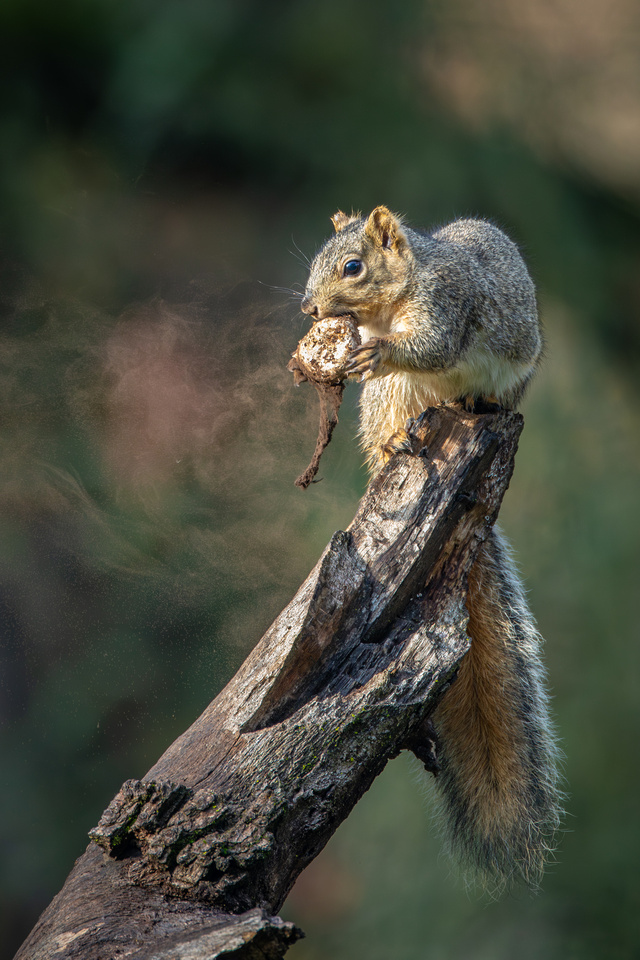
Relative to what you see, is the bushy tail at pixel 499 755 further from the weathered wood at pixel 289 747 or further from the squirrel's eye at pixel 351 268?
the squirrel's eye at pixel 351 268

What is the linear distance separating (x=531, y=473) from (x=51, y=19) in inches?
97.0

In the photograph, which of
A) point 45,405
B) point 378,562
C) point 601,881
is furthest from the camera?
point 601,881

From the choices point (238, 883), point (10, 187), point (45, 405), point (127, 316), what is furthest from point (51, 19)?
point (238, 883)

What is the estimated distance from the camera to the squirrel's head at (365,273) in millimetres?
1725

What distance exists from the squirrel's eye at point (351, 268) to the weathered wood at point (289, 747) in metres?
0.50

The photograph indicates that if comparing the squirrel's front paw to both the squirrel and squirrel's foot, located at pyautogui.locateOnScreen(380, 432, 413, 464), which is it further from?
squirrel's foot, located at pyautogui.locateOnScreen(380, 432, 413, 464)

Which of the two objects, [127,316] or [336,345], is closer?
[336,345]

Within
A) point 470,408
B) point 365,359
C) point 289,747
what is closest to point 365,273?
point 365,359

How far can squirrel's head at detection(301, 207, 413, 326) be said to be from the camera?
1725 millimetres

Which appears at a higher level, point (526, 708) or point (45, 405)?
point (45, 405)

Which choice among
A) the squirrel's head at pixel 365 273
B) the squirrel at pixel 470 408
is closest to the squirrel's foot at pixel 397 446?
the squirrel at pixel 470 408

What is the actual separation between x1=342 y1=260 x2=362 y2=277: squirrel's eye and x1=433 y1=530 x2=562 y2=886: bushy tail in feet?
2.74

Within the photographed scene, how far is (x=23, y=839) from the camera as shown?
99.3 inches

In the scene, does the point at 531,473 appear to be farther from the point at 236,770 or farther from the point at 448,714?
the point at 236,770
